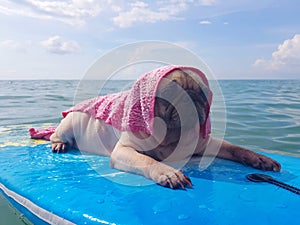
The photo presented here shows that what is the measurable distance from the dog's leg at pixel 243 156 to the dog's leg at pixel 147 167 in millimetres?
714

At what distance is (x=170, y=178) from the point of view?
2.10 metres

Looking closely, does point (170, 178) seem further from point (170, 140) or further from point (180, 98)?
point (180, 98)

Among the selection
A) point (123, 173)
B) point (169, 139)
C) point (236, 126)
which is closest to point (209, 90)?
point (169, 139)

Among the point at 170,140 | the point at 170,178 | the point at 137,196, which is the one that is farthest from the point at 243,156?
the point at 137,196

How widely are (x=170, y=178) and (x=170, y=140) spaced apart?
37 centimetres

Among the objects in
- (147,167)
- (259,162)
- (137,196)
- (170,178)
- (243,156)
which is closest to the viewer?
(137,196)

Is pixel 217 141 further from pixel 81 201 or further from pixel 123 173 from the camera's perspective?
pixel 81 201

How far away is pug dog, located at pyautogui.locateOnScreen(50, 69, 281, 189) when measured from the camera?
216 cm

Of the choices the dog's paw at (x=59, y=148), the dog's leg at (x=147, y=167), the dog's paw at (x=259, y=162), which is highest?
the dog's leg at (x=147, y=167)

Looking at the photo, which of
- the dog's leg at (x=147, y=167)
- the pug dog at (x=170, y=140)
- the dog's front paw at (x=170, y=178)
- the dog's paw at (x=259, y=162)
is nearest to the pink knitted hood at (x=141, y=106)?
the pug dog at (x=170, y=140)

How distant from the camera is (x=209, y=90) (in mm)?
2301

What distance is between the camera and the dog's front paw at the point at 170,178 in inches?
82.0

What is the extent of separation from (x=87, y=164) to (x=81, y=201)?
823 millimetres

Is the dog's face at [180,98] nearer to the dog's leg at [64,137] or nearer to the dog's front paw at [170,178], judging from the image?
the dog's front paw at [170,178]
